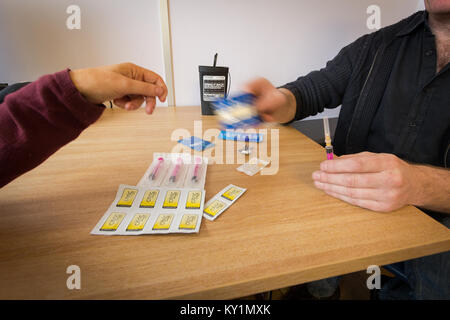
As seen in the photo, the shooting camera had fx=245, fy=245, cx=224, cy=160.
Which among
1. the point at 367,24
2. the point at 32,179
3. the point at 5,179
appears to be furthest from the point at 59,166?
the point at 367,24

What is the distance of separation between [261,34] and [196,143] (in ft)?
2.28

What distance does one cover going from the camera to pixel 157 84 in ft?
1.69

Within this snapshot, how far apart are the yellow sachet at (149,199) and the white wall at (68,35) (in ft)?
2.47

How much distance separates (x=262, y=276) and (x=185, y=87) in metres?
0.95

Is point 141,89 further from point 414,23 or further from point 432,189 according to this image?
point 414,23

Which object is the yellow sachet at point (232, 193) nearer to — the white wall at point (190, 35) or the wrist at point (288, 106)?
the wrist at point (288, 106)

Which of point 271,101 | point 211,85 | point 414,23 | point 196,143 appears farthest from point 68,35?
point 414,23

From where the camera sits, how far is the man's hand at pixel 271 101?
0.72 meters

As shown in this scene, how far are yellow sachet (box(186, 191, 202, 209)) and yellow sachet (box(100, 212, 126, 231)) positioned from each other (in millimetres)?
108

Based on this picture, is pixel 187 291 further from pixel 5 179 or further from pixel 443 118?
pixel 443 118

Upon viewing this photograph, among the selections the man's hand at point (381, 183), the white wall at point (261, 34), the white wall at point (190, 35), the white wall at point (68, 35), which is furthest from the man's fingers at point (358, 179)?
the white wall at point (68, 35)

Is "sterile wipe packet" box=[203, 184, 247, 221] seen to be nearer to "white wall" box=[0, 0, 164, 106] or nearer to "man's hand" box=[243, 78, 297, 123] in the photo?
"man's hand" box=[243, 78, 297, 123]

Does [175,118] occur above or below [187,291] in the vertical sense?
above

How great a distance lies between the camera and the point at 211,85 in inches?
37.0
